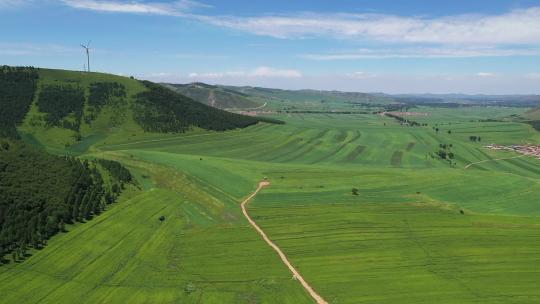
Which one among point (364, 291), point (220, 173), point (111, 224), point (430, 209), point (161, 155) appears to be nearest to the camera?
point (364, 291)

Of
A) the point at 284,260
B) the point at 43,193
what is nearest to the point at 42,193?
the point at 43,193

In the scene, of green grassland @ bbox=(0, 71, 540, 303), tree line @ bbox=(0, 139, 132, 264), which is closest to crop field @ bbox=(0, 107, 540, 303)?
green grassland @ bbox=(0, 71, 540, 303)

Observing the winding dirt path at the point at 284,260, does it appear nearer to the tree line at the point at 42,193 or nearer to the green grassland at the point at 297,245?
the green grassland at the point at 297,245

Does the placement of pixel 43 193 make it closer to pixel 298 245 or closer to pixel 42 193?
pixel 42 193

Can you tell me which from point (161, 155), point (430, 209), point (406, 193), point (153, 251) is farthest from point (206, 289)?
point (161, 155)

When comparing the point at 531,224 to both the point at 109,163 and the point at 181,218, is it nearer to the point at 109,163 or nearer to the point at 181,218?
the point at 181,218

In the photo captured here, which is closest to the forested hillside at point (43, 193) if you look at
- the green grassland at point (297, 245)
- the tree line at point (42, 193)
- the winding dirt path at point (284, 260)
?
the tree line at point (42, 193)

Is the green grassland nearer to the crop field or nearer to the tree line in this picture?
the crop field

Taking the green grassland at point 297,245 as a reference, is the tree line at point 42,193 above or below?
above

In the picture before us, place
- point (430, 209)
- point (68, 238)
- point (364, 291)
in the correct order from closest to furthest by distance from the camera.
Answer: point (364, 291) < point (68, 238) < point (430, 209)
